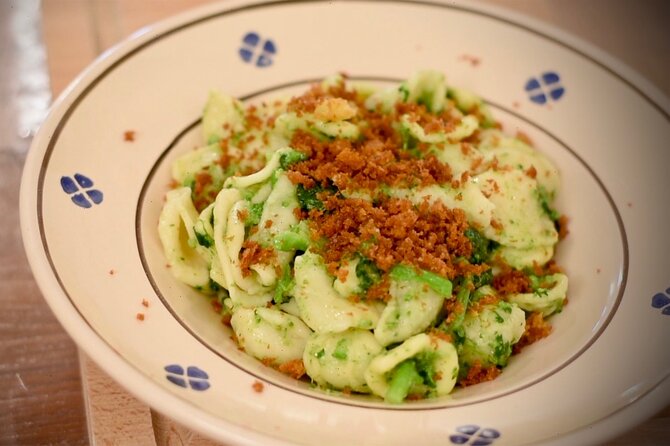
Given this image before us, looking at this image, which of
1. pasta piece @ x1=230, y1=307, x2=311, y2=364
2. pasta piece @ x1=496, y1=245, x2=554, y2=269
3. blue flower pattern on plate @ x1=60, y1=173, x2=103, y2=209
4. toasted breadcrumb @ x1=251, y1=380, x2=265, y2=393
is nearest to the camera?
toasted breadcrumb @ x1=251, y1=380, x2=265, y2=393

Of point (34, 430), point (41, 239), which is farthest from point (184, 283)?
point (34, 430)

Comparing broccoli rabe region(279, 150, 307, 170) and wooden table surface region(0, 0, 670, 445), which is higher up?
broccoli rabe region(279, 150, 307, 170)

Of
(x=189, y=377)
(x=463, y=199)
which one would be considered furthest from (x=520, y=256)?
(x=189, y=377)

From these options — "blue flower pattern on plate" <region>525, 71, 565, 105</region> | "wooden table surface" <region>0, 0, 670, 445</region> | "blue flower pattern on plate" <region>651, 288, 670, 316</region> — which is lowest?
"wooden table surface" <region>0, 0, 670, 445</region>

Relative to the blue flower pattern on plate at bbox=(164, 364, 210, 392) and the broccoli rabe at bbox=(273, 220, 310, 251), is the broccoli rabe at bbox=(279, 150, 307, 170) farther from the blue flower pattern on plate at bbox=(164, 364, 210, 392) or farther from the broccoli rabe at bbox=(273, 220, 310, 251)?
the blue flower pattern on plate at bbox=(164, 364, 210, 392)

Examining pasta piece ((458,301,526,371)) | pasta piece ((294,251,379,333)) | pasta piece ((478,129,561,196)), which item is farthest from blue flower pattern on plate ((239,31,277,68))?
pasta piece ((458,301,526,371))

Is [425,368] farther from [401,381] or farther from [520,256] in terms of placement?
[520,256]

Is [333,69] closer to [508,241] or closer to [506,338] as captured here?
[508,241]

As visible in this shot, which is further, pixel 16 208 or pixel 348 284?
pixel 16 208
